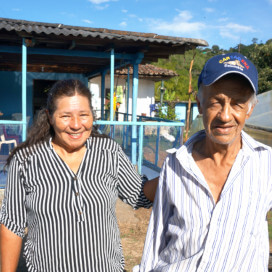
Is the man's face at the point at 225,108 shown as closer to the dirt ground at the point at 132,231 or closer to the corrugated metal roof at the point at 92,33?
the dirt ground at the point at 132,231

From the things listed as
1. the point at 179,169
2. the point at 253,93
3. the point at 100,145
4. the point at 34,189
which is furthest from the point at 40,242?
the point at 253,93

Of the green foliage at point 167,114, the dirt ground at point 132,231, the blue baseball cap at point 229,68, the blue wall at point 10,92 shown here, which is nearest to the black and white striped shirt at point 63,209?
the blue baseball cap at point 229,68

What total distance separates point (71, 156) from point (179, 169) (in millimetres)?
703

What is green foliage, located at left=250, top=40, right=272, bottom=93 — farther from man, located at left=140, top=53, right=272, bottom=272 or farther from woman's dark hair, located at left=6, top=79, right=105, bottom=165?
man, located at left=140, top=53, right=272, bottom=272

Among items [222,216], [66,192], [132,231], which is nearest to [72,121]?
[66,192]

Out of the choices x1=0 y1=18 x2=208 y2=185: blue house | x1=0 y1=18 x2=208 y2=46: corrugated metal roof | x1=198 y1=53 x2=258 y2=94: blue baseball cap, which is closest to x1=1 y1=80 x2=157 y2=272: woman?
A: x1=198 y1=53 x2=258 y2=94: blue baseball cap

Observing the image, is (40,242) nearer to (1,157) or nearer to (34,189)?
(34,189)

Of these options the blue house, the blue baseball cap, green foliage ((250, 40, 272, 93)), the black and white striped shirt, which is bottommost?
the black and white striped shirt

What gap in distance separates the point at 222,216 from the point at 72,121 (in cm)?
96

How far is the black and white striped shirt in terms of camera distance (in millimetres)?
1729

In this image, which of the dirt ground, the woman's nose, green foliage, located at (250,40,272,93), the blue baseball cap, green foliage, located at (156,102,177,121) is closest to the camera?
the blue baseball cap

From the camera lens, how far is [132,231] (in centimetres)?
461

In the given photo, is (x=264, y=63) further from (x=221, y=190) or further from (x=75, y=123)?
(x=221, y=190)

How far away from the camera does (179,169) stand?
4.96ft
